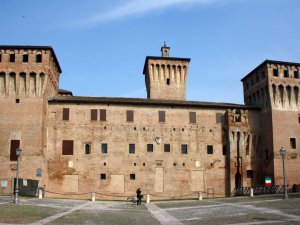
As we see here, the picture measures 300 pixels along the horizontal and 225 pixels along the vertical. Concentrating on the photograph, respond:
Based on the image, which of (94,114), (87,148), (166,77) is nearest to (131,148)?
(87,148)

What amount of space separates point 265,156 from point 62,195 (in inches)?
867

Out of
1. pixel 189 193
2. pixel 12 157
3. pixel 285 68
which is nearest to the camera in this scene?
pixel 12 157

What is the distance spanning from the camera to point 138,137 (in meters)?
38.1

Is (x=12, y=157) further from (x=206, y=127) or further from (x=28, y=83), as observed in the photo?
(x=206, y=127)

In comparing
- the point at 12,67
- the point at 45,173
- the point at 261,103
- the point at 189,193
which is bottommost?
the point at 189,193

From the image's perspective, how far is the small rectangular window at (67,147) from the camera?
36625 millimetres

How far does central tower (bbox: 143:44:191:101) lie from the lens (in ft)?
162

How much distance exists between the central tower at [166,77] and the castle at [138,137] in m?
9.75

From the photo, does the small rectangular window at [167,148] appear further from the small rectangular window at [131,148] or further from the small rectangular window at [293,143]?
the small rectangular window at [293,143]

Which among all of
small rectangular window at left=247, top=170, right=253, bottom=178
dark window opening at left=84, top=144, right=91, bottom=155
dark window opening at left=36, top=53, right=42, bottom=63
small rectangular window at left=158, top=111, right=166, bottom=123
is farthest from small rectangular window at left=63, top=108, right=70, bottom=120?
small rectangular window at left=247, top=170, right=253, bottom=178

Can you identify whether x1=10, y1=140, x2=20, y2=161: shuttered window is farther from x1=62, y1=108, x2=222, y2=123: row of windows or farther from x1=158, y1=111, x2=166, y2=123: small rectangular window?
x1=158, y1=111, x2=166, y2=123: small rectangular window

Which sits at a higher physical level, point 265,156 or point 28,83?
point 28,83

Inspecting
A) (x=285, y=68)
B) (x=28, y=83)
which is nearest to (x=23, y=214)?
(x=28, y=83)

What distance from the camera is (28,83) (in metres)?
36.3
